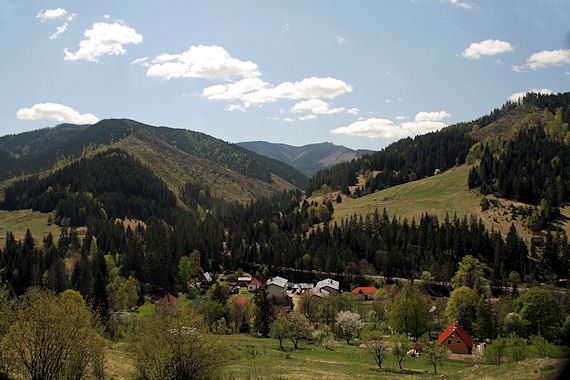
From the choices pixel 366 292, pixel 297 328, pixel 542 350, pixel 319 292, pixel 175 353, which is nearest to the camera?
pixel 175 353

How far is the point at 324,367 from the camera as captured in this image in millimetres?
41188

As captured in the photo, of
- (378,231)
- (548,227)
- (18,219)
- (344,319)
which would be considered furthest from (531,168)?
(18,219)

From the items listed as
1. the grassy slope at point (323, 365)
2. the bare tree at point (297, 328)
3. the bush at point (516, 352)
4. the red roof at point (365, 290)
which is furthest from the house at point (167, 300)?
the bush at point (516, 352)

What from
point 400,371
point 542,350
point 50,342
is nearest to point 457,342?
point 542,350

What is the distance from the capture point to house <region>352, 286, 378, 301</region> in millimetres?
103188

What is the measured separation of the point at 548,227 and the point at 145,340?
5603 inches

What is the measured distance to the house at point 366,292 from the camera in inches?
4063

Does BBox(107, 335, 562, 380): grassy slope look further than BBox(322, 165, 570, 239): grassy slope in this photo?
No

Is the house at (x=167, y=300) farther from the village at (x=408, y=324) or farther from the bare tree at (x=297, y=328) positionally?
the bare tree at (x=297, y=328)

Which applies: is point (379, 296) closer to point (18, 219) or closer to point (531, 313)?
point (531, 313)

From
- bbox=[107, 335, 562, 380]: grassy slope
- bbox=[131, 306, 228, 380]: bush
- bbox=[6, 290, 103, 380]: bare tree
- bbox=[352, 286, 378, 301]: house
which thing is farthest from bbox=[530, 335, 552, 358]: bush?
bbox=[352, 286, 378, 301]: house

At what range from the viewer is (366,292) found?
104m

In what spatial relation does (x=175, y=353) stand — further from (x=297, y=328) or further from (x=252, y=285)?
(x=252, y=285)

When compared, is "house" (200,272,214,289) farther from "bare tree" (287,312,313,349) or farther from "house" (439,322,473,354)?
"house" (439,322,473,354)
